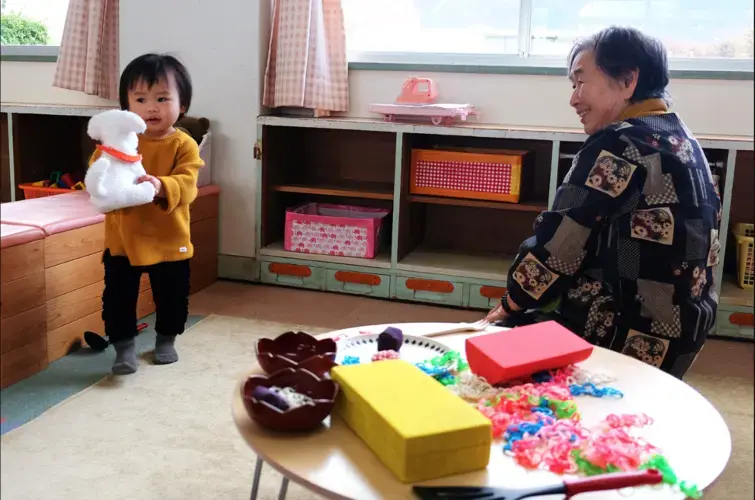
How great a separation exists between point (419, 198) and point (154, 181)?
1.04 metres

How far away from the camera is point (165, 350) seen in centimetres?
124

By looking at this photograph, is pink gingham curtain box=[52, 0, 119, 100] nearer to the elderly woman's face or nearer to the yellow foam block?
A: the yellow foam block

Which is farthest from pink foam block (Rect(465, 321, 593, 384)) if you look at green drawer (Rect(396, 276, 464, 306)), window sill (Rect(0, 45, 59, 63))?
green drawer (Rect(396, 276, 464, 306))

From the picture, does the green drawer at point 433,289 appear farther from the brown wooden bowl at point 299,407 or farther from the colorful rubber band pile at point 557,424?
the brown wooden bowl at point 299,407

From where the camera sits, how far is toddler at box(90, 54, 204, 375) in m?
0.92

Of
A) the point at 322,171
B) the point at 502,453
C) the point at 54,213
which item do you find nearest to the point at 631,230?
the point at 502,453

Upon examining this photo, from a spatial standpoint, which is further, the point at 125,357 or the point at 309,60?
the point at 309,60

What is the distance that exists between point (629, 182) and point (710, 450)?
415 mm

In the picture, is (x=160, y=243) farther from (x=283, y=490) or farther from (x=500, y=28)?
(x=500, y=28)

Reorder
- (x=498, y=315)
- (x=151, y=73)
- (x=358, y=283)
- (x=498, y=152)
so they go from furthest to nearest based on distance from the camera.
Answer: (x=498, y=152) → (x=358, y=283) → (x=498, y=315) → (x=151, y=73)

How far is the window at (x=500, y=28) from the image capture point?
3.59ft

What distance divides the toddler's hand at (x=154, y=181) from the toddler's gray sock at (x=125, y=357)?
0.25 m

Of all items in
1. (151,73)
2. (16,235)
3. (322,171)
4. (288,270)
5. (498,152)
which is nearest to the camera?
(16,235)

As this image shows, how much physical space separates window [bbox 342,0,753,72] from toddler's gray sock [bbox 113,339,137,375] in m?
0.66
